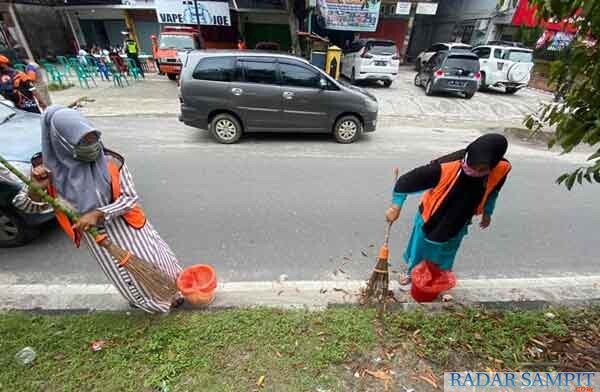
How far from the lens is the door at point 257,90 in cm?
594

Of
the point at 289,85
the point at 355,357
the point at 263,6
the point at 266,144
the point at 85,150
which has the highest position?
the point at 263,6

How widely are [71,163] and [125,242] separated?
582 millimetres

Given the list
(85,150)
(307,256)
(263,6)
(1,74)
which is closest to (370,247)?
(307,256)

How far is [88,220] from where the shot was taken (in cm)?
168

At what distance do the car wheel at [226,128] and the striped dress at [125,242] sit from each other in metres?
4.42

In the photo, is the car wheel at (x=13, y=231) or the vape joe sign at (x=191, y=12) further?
the vape joe sign at (x=191, y=12)

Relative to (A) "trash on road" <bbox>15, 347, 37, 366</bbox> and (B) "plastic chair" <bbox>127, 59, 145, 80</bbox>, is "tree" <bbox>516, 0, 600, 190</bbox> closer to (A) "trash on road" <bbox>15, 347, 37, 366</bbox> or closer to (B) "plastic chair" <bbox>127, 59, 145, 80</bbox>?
(A) "trash on road" <bbox>15, 347, 37, 366</bbox>

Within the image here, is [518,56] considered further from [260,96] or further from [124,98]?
[124,98]

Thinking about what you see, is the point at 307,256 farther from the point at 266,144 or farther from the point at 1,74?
the point at 1,74

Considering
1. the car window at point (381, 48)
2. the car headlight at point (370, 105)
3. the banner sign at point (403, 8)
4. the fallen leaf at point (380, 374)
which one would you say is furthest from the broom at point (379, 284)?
the banner sign at point (403, 8)

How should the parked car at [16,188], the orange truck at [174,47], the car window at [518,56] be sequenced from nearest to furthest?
the parked car at [16,188]
the car window at [518,56]
the orange truck at [174,47]

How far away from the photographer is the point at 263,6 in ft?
56.6

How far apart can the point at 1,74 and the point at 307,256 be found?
20.2ft

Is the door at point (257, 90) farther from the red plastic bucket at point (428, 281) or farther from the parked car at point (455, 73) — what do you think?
the parked car at point (455, 73)
